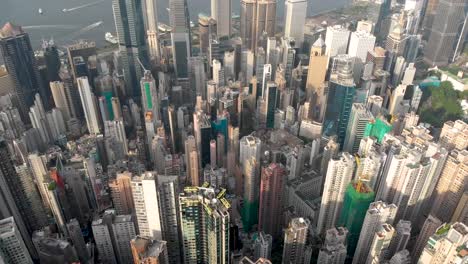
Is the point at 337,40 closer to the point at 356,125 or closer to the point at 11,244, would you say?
the point at 356,125

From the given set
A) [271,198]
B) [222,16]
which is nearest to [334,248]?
[271,198]

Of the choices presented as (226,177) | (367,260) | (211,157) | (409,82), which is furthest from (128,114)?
(409,82)

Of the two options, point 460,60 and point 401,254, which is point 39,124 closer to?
point 401,254

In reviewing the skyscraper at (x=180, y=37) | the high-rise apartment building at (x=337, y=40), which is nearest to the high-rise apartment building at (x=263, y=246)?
the skyscraper at (x=180, y=37)

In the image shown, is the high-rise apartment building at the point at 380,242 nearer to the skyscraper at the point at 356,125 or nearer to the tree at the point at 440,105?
the skyscraper at the point at 356,125

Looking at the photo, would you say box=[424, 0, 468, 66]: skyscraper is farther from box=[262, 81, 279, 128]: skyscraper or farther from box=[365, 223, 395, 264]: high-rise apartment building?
box=[365, 223, 395, 264]: high-rise apartment building

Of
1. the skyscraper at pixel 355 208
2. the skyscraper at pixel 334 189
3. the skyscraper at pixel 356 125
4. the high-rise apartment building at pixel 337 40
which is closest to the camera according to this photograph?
the skyscraper at pixel 355 208
